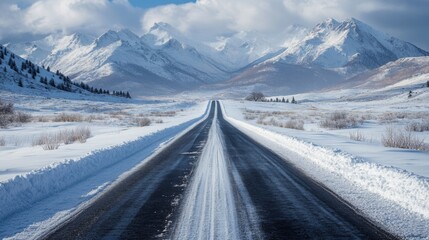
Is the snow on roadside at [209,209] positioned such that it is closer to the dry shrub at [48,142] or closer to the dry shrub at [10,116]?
the dry shrub at [48,142]

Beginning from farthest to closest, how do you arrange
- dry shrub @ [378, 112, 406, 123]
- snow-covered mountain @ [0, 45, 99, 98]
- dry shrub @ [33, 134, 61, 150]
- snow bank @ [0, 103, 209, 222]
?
1. snow-covered mountain @ [0, 45, 99, 98]
2. dry shrub @ [378, 112, 406, 123]
3. dry shrub @ [33, 134, 61, 150]
4. snow bank @ [0, 103, 209, 222]

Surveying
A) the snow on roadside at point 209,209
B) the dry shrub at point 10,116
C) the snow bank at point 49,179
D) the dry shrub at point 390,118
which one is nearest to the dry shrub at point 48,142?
the snow bank at point 49,179

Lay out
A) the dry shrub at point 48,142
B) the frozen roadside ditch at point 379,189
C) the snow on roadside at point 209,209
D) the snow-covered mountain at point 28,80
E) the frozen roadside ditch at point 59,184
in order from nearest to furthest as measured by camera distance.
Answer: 1. the snow on roadside at point 209,209
2. the frozen roadside ditch at point 379,189
3. the frozen roadside ditch at point 59,184
4. the dry shrub at point 48,142
5. the snow-covered mountain at point 28,80

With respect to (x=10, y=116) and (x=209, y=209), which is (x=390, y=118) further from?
(x=209, y=209)

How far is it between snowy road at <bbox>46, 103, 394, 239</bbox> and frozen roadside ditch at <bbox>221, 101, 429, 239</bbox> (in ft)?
1.13

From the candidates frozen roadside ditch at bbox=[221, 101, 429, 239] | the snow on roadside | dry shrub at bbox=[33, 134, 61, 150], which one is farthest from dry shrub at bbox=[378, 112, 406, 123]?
the snow on roadside

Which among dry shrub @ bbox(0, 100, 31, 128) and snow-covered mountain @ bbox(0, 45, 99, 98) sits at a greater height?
snow-covered mountain @ bbox(0, 45, 99, 98)

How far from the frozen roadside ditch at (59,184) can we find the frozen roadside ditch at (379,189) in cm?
514

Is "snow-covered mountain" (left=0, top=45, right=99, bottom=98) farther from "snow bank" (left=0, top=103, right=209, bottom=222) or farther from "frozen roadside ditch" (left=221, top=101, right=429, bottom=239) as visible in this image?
"frozen roadside ditch" (left=221, top=101, right=429, bottom=239)

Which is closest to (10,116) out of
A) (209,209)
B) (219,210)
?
(209,209)

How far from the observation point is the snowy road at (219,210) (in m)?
5.81

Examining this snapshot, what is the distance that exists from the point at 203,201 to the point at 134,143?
10.1 m

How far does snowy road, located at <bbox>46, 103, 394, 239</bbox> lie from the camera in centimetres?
581

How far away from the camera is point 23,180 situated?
799 cm
